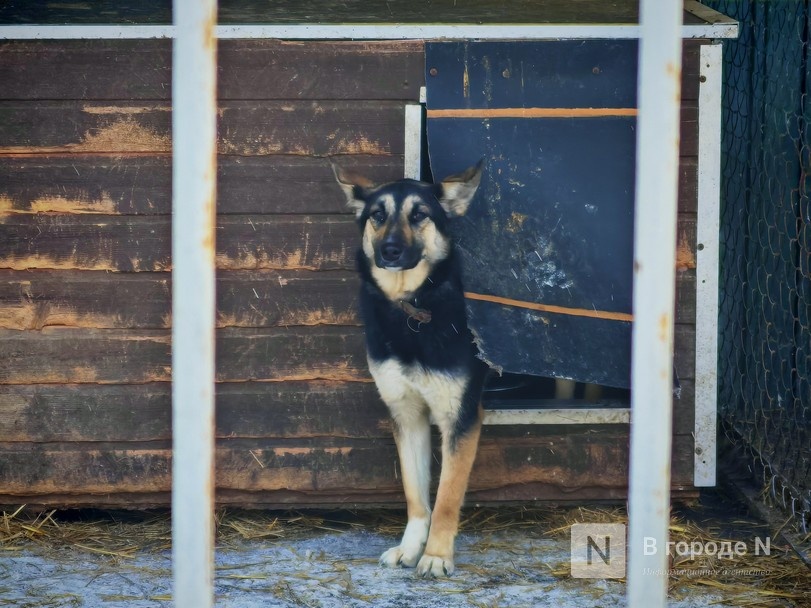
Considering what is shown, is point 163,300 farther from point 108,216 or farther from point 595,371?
point 595,371

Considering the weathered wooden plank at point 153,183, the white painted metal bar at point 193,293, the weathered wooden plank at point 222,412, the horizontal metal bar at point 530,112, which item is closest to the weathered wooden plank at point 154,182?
the weathered wooden plank at point 153,183

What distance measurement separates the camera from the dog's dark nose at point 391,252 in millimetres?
3723

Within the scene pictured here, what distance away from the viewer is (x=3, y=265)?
4254 mm

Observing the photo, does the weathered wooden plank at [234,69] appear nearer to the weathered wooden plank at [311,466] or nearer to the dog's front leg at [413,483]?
the dog's front leg at [413,483]

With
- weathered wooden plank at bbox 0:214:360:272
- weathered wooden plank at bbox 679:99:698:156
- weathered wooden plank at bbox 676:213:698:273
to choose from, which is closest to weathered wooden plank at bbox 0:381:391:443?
weathered wooden plank at bbox 0:214:360:272

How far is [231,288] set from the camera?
168 inches

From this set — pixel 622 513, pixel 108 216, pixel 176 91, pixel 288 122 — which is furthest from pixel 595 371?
pixel 176 91

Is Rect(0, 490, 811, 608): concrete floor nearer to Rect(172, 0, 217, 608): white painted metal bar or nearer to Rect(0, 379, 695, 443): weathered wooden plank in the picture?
Rect(0, 379, 695, 443): weathered wooden plank

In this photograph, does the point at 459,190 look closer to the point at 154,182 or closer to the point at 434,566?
the point at 154,182

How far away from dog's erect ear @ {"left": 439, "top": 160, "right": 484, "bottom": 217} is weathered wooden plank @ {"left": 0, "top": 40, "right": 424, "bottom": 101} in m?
0.57

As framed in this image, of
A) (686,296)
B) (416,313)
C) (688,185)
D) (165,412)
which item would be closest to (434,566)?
(416,313)

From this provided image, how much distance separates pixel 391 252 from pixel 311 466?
4.22 ft

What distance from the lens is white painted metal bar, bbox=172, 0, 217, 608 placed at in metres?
1.73

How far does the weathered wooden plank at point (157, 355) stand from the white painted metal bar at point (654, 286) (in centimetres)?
262
